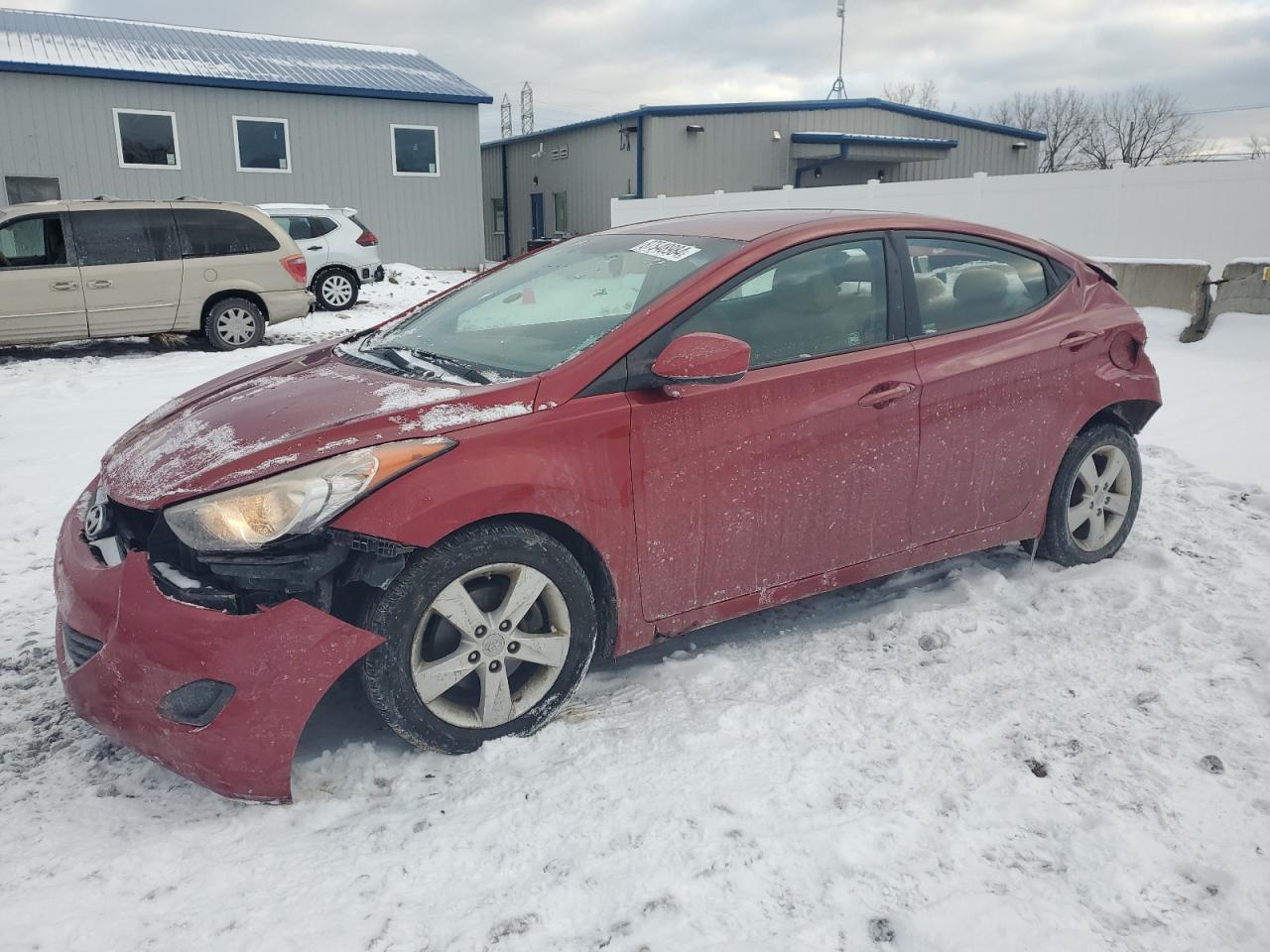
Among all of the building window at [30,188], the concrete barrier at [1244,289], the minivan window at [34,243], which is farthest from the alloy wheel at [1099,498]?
the building window at [30,188]

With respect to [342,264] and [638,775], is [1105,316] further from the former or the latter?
[342,264]

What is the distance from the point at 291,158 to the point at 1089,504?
1972cm

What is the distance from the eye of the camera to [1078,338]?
4082 mm

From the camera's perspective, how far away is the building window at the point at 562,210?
30.7 metres

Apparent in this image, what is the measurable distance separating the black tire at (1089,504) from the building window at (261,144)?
774 inches

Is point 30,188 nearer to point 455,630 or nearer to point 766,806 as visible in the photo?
point 455,630

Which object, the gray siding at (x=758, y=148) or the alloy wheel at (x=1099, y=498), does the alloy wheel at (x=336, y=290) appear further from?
the gray siding at (x=758, y=148)

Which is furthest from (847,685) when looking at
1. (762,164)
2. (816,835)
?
(762,164)

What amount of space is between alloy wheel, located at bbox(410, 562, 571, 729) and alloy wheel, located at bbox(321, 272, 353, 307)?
12.7 m

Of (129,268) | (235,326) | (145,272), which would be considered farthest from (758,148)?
(129,268)

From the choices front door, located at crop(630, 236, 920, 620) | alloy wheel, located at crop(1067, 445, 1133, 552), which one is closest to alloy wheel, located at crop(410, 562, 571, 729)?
front door, located at crop(630, 236, 920, 620)

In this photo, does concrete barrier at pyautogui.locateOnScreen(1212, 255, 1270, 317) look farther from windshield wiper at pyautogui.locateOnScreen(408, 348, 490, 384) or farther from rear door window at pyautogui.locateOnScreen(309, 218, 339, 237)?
rear door window at pyautogui.locateOnScreen(309, 218, 339, 237)

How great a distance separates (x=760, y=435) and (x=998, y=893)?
151cm

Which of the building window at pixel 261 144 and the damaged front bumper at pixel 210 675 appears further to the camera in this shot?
the building window at pixel 261 144
